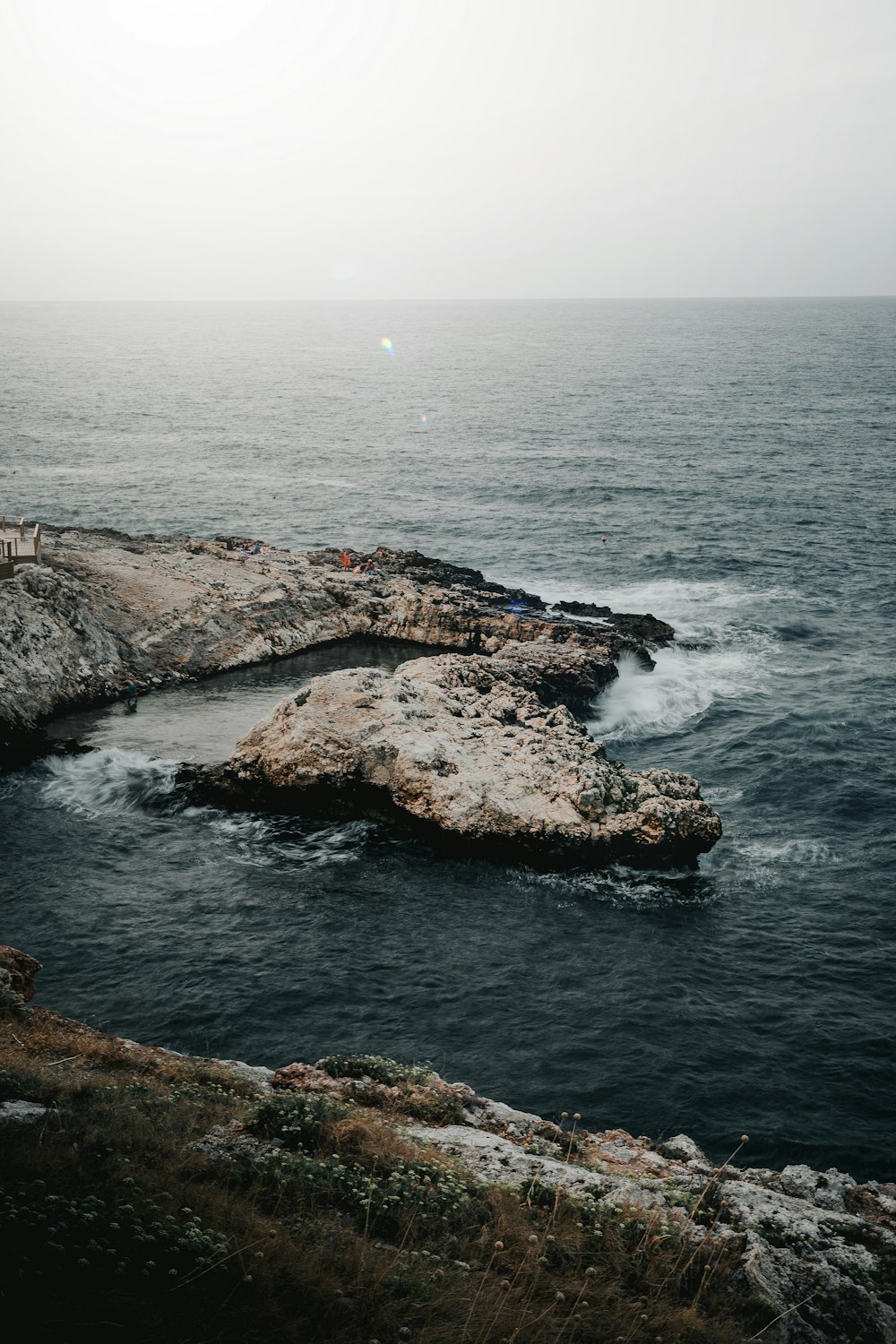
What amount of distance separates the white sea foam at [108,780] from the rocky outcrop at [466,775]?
2.05m

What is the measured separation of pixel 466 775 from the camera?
1226 inches

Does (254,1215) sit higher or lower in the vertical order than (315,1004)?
higher

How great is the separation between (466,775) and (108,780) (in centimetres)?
1330

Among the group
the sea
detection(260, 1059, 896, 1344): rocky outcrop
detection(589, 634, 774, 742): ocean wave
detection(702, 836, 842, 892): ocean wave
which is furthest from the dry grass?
detection(589, 634, 774, 742): ocean wave

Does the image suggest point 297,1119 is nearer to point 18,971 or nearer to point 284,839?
point 18,971

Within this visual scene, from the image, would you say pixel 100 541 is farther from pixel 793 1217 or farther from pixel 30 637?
pixel 793 1217

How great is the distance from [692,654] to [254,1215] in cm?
4154

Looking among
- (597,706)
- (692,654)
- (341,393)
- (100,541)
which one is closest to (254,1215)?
(597,706)

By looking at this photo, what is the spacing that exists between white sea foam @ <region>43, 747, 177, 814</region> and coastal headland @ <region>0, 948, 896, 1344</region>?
51.3ft

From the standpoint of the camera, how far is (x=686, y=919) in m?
27.0

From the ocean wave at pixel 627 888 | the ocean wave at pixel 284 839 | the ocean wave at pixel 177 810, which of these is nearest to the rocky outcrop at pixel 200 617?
the ocean wave at pixel 177 810

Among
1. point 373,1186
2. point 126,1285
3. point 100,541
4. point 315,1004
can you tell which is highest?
point 100,541

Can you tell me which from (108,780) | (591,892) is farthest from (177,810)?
(591,892)

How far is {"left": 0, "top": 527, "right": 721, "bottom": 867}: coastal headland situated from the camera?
3006 cm
